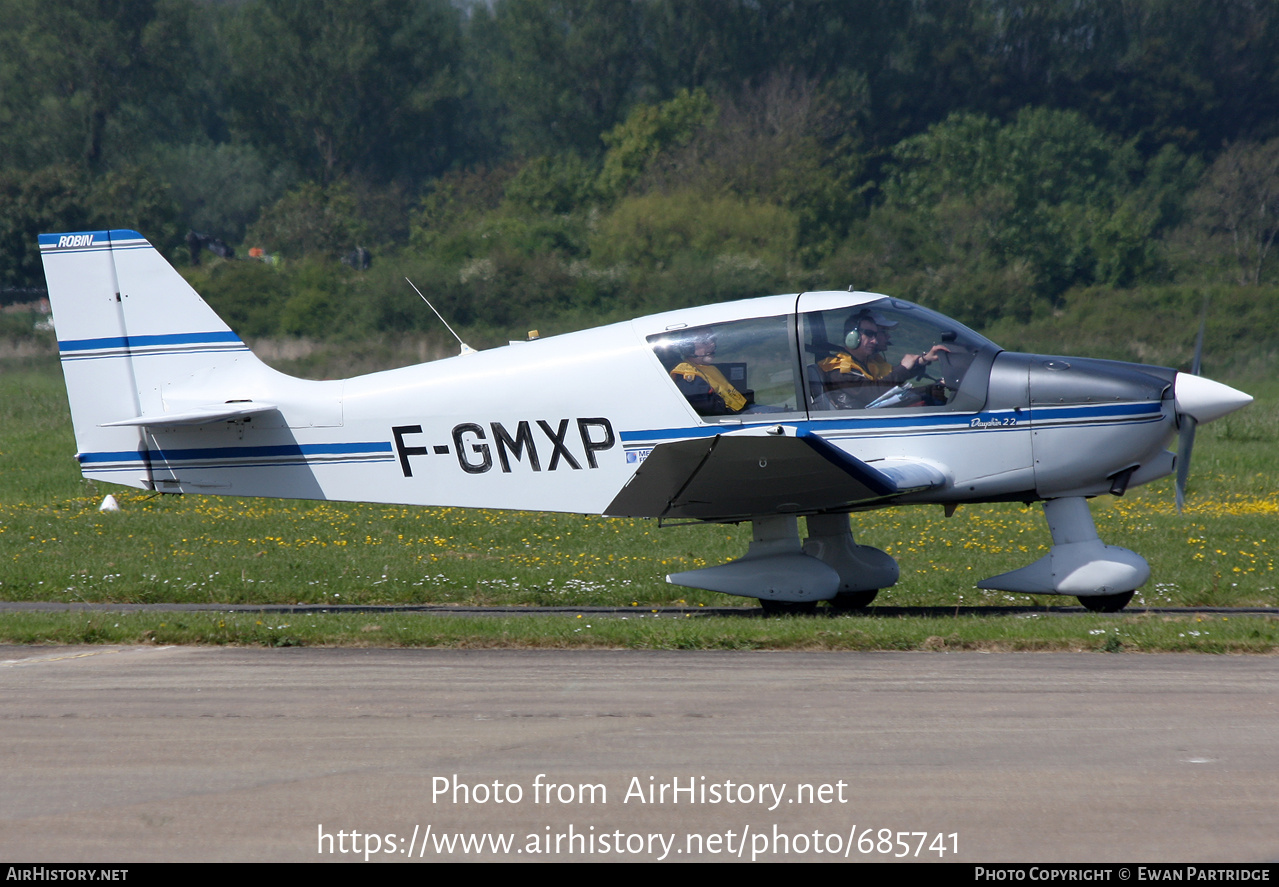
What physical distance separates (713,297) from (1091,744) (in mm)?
23802

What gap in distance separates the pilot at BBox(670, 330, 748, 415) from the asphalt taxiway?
2.20 metres

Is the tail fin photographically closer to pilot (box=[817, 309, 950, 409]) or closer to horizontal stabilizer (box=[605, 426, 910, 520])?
horizontal stabilizer (box=[605, 426, 910, 520])

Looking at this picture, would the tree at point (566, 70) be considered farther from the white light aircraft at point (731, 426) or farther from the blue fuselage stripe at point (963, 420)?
the blue fuselage stripe at point (963, 420)

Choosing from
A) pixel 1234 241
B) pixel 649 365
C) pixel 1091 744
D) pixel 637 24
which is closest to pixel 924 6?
pixel 637 24

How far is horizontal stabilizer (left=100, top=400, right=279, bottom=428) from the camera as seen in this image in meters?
10.2

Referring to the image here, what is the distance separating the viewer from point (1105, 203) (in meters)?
40.7

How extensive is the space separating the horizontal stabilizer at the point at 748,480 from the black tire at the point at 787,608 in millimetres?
781

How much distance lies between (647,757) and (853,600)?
16.6ft

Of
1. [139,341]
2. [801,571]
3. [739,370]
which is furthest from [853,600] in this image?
[139,341]

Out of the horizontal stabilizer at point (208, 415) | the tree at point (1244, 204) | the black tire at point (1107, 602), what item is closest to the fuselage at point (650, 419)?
the horizontal stabilizer at point (208, 415)

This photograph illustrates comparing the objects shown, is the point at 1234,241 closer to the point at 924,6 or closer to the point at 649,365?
the point at 924,6

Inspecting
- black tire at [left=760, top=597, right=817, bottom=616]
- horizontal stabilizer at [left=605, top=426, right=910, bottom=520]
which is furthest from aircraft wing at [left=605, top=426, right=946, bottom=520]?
black tire at [left=760, top=597, right=817, bottom=616]

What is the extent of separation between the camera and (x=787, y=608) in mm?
10023

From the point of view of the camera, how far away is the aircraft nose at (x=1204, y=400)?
9242 millimetres
